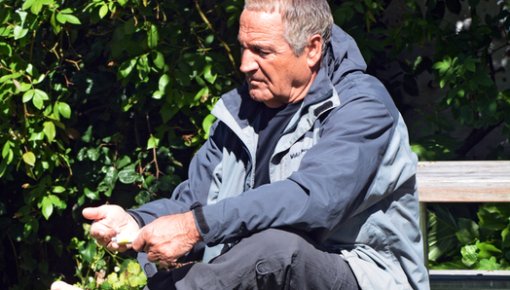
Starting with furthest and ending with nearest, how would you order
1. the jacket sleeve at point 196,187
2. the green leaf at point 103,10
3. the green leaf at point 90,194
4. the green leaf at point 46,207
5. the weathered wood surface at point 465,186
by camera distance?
the green leaf at point 90,194 < the green leaf at point 46,207 < the green leaf at point 103,10 < the weathered wood surface at point 465,186 < the jacket sleeve at point 196,187

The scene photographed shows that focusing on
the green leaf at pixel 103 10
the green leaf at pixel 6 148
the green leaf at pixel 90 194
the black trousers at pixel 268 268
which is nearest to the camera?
the black trousers at pixel 268 268

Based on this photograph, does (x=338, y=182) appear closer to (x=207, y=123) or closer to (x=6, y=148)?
(x=207, y=123)

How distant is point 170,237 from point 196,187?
56cm

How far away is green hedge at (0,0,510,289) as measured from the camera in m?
4.94

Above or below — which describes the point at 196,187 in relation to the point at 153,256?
below

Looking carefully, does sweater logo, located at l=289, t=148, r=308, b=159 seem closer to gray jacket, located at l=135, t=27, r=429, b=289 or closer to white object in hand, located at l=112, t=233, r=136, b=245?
gray jacket, located at l=135, t=27, r=429, b=289

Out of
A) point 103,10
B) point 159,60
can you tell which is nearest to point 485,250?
point 159,60

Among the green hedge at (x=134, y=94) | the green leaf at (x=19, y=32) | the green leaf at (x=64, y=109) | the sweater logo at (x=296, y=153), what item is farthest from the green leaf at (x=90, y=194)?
the sweater logo at (x=296, y=153)

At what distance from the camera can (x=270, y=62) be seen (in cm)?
351

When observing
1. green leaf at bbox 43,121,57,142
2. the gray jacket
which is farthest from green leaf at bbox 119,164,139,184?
the gray jacket

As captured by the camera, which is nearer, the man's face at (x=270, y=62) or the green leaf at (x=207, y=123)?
the man's face at (x=270, y=62)

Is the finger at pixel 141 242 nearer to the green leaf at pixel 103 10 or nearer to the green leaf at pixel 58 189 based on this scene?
the green leaf at pixel 103 10

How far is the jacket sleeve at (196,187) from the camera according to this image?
3.64 metres

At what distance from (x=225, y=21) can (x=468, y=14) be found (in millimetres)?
1178
